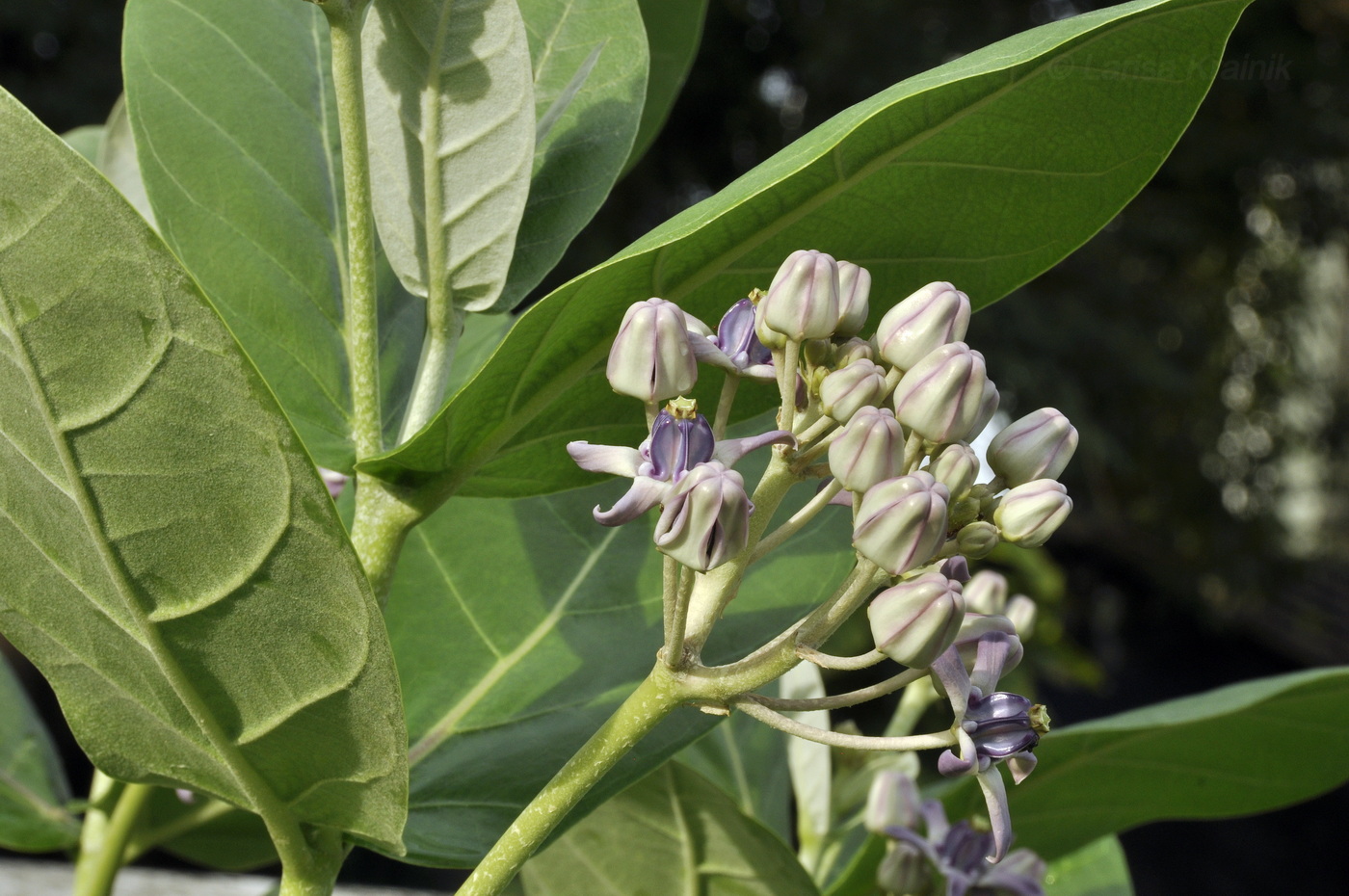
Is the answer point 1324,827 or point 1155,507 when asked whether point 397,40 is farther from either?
point 1324,827

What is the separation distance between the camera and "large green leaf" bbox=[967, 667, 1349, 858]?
1.93ft

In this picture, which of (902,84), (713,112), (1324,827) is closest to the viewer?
(902,84)

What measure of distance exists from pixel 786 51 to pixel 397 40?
3647 mm

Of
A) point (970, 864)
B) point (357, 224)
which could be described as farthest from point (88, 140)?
point (970, 864)

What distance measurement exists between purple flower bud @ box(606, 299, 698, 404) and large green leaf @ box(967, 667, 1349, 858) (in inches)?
12.9

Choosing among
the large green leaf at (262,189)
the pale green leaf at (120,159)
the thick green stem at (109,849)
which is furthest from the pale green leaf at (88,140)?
the thick green stem at (109,849)

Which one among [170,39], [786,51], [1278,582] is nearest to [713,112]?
[786,51]

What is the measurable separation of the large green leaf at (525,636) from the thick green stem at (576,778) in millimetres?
86

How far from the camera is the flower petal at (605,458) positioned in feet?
1.22

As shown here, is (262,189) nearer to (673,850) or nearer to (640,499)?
(640,499)

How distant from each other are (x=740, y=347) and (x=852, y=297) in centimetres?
4

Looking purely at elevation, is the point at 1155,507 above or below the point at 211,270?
below

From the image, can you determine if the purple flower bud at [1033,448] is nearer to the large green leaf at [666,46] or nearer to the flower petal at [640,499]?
the flower petal at [640,499]

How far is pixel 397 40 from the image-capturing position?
42 cm
